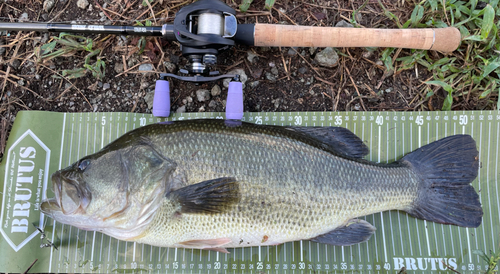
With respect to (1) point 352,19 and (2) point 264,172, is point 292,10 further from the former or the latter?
(2) point 264,172

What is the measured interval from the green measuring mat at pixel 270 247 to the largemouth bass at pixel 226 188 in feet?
1.28

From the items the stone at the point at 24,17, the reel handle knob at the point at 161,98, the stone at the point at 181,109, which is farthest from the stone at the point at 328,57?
the stone at the point at 24,17

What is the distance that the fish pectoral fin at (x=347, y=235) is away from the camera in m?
2.77

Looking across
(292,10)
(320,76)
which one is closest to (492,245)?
(320,76)

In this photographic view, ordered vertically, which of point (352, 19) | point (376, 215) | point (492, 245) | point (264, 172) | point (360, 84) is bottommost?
point (492, 245)

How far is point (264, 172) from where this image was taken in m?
2.52

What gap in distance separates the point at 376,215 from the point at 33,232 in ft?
11.9

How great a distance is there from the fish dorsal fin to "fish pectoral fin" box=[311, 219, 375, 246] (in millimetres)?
671

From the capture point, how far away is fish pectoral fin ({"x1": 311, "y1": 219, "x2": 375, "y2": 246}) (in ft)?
9.09

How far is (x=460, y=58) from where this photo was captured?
3271 millimetres

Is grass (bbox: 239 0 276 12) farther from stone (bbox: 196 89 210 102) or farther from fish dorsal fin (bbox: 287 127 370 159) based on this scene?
fish dorsal fin (bbox: 287 127 370 159)

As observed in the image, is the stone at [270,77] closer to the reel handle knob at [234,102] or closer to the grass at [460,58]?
the reel handle knob at [234,102]

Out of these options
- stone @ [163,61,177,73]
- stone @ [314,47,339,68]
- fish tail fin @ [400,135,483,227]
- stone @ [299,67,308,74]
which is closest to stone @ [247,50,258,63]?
stone @ [299,67,308,74]

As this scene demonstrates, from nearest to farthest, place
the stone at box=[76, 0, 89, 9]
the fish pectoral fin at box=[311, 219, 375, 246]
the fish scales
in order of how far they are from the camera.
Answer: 1. the fish scales
2. the fish pectoral fin at box=[311, 219, 375, 246]
3. the stone at box=[76, 0, 89, 9]
